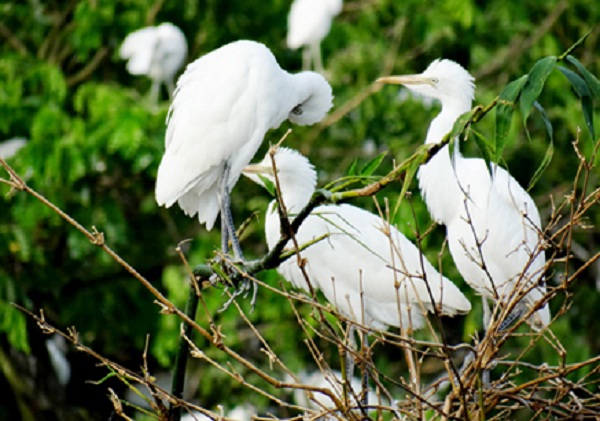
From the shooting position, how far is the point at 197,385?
22.1 feet

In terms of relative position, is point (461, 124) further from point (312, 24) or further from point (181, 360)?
point (312, 24)

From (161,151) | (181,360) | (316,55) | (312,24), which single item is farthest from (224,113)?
(316,55)

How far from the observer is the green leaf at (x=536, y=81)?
1544 mm

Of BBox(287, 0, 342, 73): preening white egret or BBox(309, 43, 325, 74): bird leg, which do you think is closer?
BBox(287, 0, 342, 73): preening white egret

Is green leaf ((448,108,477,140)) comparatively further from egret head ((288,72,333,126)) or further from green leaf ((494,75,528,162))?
egret head ((288,72,333,126))

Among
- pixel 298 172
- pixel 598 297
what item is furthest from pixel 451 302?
pixel 598 297

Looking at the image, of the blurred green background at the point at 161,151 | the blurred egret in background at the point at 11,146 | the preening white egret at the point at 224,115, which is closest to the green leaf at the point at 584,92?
the preening white egret at the point at 224,115

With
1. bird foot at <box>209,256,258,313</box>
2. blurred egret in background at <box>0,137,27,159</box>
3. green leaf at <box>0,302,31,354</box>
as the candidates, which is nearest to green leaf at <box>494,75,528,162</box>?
bird foot at <box>209,256,258,313</box>

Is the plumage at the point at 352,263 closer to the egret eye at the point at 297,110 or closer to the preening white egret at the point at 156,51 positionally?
the egret eye at the point at 297,110

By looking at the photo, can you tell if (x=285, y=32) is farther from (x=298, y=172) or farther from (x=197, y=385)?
(x=298, y=172)

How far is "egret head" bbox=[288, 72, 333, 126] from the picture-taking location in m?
3.14

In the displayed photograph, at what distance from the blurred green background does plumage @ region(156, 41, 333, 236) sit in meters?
1.84

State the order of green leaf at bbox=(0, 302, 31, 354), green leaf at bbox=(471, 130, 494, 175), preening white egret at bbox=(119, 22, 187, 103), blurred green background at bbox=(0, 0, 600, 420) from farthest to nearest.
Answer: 1. preening white egret at bbox=(119, 22, 187, 103)
2. blurred green background at bbox=(0, 0, 600, 420)
3. green leaf at bbox=(0, 302, 31, 354)
4. green leaf at bbox=(471, 130, 494, 175)

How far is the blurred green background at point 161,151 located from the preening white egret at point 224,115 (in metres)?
1.84
